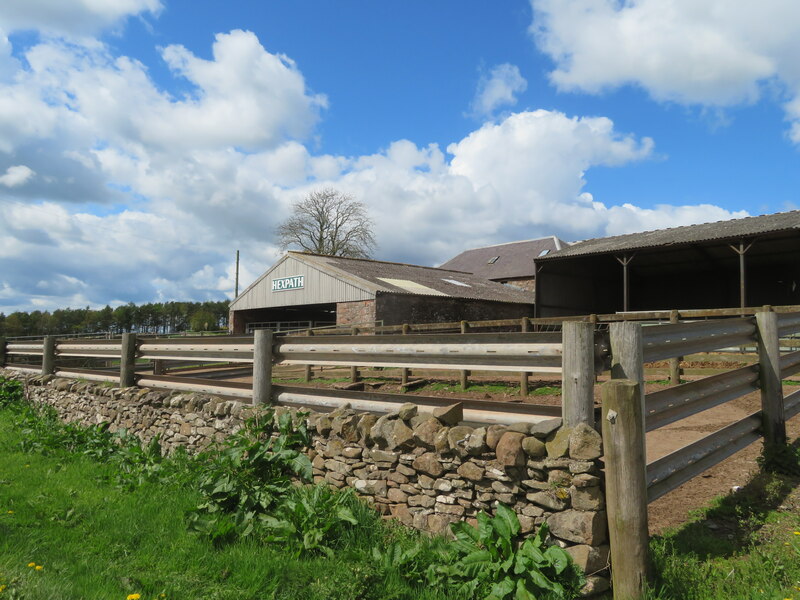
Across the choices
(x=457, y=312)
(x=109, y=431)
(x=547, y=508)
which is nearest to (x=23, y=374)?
(x=109, y=431)

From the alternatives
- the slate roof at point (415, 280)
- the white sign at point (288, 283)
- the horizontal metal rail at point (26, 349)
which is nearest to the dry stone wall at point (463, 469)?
the horizontal metal rail at point (26, 349)

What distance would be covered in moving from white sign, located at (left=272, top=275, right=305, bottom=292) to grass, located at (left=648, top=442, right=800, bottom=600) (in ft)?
75.0

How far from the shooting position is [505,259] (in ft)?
116

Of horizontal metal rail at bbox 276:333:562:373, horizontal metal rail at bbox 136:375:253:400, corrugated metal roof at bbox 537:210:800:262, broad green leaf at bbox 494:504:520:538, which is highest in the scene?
corrugated metal roof at bbox 537:210:800:262

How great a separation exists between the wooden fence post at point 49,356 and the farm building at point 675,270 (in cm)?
1592

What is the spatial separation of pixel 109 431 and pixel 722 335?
795cm

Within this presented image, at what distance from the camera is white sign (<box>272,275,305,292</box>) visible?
25.7 meters

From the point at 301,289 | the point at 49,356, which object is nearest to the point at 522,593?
the point at 49,356

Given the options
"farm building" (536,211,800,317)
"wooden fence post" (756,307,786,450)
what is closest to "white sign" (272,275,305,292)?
"farm building" (536,211,800,317)

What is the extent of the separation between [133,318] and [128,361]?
65309 mm

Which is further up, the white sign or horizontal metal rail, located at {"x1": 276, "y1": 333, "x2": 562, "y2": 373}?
the white sign

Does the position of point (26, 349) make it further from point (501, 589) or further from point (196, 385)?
point (501, 589)

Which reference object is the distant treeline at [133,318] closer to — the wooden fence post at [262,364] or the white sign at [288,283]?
the white sign at [288,283]

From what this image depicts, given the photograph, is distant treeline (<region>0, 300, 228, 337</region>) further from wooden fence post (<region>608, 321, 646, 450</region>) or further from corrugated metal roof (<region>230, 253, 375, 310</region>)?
wooden fence post (<region>608, 321, 646, 450</region>)
